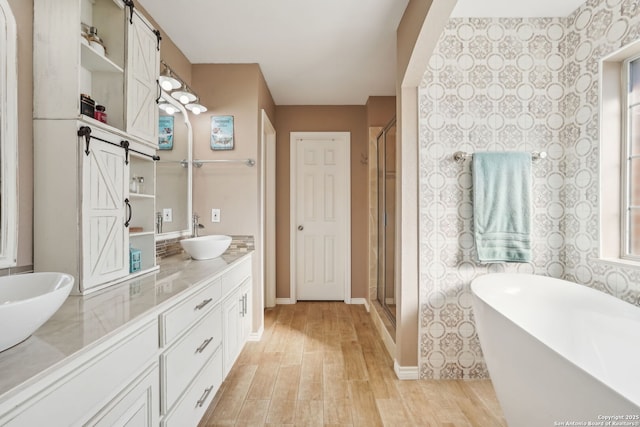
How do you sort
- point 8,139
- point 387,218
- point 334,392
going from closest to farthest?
point 8,139, point 334,392, point 387,218

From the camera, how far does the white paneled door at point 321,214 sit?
3873 millimetres

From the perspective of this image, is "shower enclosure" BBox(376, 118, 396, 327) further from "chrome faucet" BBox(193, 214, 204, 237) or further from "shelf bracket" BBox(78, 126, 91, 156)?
"shelf bracket" BBox(78, 126, 91, 156)

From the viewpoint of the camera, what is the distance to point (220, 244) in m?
2.24

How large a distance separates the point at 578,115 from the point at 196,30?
2.75m

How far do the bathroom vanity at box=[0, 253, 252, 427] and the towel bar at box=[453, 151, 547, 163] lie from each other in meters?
1.71

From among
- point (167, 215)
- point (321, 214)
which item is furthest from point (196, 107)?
point (321, 214)

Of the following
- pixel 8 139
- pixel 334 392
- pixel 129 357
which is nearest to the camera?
pixel 129 357

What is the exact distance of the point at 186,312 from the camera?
→ 4.58ft

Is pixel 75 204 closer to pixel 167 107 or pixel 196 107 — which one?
pixel 167 107

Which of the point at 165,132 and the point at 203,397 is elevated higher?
the point at 165,132

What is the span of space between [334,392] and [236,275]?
3.37 feet

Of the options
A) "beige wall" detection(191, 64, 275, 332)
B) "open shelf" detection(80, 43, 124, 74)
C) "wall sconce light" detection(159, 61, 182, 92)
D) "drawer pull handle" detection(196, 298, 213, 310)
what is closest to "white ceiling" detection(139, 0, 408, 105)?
"beige wall" detection(191, 64, 275, 332)

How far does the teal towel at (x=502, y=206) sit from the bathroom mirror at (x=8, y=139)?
238 cm

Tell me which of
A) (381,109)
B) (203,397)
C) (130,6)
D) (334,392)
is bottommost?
(334,392)
